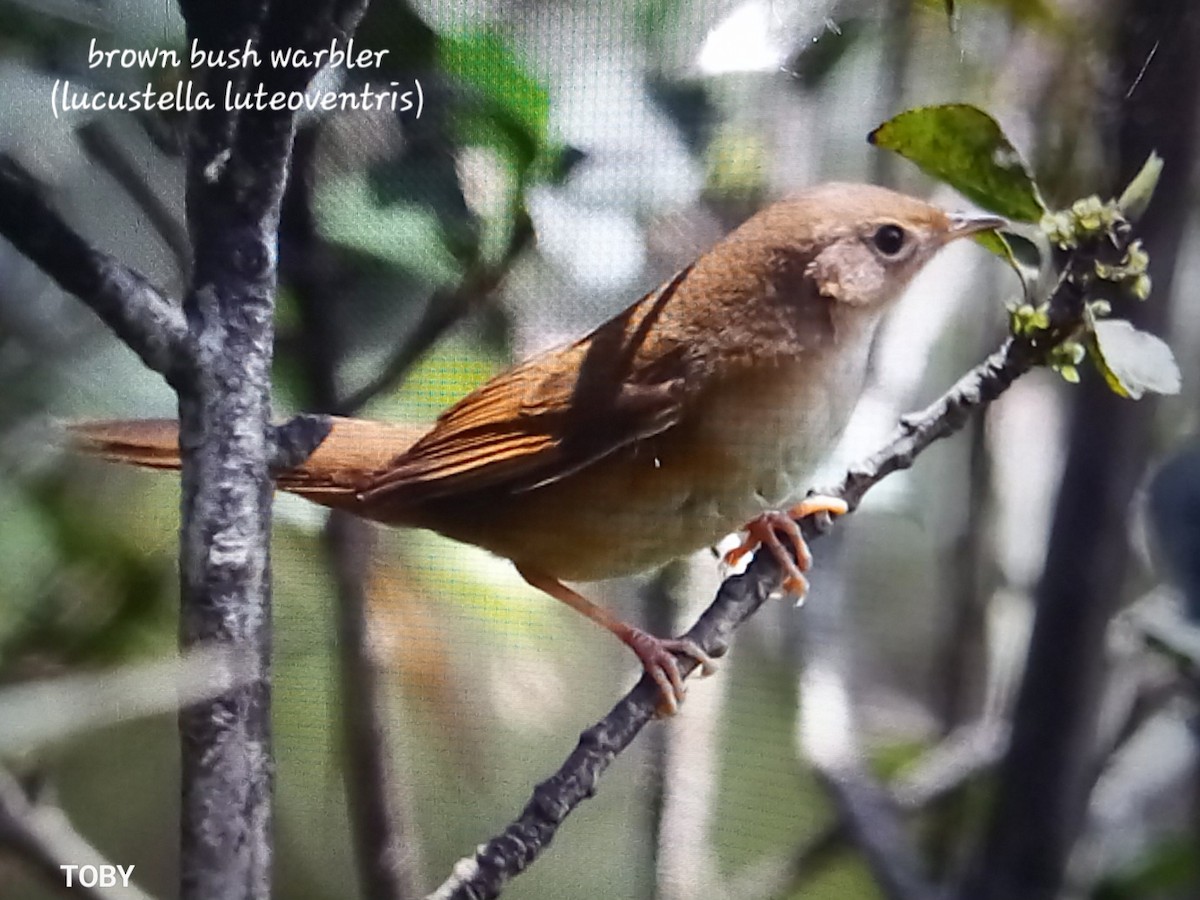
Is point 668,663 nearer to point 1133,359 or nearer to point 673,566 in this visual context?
point 673,566

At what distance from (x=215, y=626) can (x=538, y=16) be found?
43 cm

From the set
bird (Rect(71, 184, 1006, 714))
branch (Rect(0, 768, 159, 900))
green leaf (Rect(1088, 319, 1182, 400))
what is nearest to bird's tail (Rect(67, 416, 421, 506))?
bird (Rect(71, 184, 1006, 714))

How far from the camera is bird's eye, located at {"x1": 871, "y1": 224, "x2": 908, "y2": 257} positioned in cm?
53

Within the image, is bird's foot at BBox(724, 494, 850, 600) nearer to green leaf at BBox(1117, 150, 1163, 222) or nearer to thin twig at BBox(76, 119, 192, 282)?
green leaf at BBox(1117, 150, 1163, 222)

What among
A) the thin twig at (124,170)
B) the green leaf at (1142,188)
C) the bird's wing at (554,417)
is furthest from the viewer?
the thin twig at (124,170)

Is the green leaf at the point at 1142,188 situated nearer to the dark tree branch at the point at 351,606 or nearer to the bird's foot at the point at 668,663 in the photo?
the bird's foot at the point at 668,663

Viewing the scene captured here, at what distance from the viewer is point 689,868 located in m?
0.59

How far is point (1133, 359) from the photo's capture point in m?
0.48

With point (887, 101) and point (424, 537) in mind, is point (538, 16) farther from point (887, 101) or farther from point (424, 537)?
point (424, 537)

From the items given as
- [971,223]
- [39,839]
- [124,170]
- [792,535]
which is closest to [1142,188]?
[971,223]

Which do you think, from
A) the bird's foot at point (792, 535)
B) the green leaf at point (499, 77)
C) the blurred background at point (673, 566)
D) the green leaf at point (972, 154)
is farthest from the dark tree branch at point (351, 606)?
the green leaf at point (972, 154)

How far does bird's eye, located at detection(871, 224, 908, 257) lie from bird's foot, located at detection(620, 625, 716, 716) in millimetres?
234

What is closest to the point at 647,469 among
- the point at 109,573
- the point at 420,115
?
the point at 420,115

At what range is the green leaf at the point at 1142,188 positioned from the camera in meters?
0.48
